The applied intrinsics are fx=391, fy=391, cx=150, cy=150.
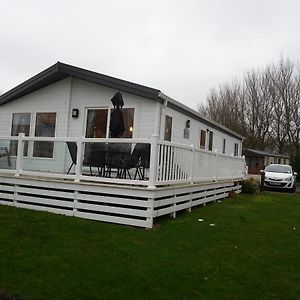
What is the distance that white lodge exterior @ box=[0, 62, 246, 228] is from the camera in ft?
23.3

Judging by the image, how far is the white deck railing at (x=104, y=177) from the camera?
7.07m

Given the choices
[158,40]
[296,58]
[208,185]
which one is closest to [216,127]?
[208,185]

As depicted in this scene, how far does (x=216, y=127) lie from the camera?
17141 millimetres

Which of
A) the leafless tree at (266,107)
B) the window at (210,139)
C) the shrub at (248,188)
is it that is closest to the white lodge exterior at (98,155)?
the shrub at (248,188)

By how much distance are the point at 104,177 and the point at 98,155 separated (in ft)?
1.61

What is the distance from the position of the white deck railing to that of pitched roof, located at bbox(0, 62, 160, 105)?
2.36 m

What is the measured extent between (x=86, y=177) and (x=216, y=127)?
1061cm

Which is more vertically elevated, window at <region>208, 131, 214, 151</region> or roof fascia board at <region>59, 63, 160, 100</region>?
roof fascia board at <region>59, 63, 160, 100</region>

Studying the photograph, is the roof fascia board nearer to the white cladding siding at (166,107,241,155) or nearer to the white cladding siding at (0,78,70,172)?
the white cladding siding at (0,78,70,172)

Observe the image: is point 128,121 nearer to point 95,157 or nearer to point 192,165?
point 192,165

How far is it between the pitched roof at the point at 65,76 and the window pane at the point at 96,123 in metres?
0.93

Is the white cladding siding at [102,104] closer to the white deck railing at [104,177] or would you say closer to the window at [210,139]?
the white deck railing at [104,177]

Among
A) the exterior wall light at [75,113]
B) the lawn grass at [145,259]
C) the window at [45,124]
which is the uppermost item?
the exterior wall light at [75,113]

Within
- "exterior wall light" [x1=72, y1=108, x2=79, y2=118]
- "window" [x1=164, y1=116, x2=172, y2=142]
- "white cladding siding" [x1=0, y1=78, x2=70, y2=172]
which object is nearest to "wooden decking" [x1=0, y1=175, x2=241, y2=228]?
"window" [x1=164, y1=116, x2=172, y2=142]
